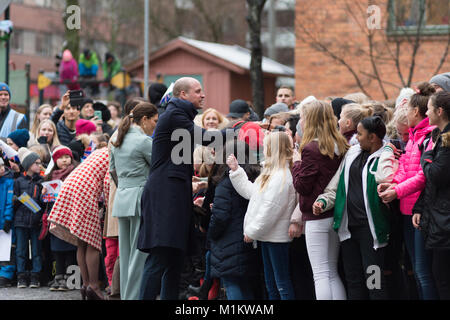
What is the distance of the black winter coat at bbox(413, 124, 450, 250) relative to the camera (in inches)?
243

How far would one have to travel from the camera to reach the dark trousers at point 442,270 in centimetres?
627

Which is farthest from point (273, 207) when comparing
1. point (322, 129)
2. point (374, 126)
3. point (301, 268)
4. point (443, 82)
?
point (443, 82)

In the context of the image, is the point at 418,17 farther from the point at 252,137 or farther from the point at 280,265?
the point at 280,265

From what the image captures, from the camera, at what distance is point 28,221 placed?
376 inches

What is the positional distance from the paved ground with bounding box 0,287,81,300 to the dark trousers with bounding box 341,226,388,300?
3.40 metres

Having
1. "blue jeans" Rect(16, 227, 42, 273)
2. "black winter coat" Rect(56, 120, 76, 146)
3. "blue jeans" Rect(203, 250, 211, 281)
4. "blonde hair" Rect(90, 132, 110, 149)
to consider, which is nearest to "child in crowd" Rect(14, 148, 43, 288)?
"blue jeans" Rect(16, 227, 42, 273)

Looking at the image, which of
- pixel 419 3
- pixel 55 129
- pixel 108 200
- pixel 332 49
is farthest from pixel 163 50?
pixel 108 200

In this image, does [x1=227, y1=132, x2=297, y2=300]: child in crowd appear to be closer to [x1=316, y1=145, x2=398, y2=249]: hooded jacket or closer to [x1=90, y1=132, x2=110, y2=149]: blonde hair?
[x1=316, y1=145, x2=398, y2=249]: hooded jacket

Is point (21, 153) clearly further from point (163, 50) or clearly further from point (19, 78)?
point (163, 50)

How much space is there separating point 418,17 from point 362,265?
926 centimetres

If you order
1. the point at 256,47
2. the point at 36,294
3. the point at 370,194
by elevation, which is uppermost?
the point at 256,47

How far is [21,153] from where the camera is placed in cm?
980

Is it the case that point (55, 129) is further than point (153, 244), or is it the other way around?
point (55, 129)
